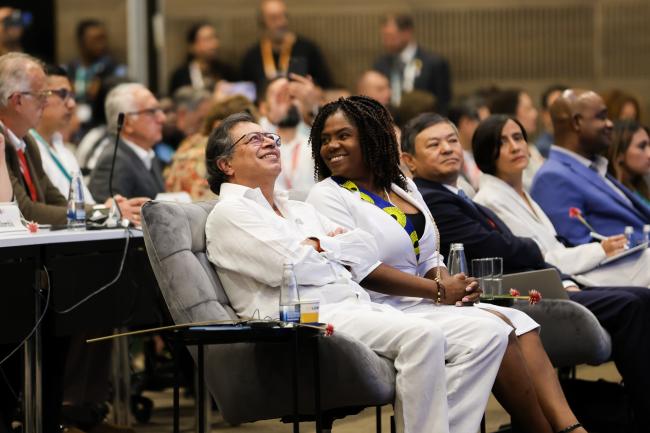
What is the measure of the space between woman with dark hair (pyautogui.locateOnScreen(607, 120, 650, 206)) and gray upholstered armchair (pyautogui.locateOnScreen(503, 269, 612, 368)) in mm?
1787

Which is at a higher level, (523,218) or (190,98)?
(190,98)

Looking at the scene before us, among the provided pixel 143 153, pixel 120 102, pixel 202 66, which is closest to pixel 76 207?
pixel 143 153

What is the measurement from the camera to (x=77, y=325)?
5066 mm

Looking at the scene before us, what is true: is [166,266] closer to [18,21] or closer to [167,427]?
[167,427]

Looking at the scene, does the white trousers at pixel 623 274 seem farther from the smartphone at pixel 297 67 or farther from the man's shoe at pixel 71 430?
the smartphone at pixel 297 67

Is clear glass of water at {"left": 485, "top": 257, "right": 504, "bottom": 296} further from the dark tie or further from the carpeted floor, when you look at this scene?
the carpeted floor

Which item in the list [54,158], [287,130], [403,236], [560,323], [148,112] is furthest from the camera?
[287,130]

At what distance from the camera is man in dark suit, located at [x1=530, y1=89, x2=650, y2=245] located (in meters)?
6.47

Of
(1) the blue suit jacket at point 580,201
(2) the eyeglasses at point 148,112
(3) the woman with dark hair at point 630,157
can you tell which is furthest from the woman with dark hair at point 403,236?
(3) the woman with dark hair at point 630,157

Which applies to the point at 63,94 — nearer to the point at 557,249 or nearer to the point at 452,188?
the point at 452,188

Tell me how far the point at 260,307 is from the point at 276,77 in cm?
392

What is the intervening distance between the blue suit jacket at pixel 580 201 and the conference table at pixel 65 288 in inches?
83.9

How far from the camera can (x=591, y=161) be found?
6750 mm

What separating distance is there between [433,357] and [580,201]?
8.11ft
